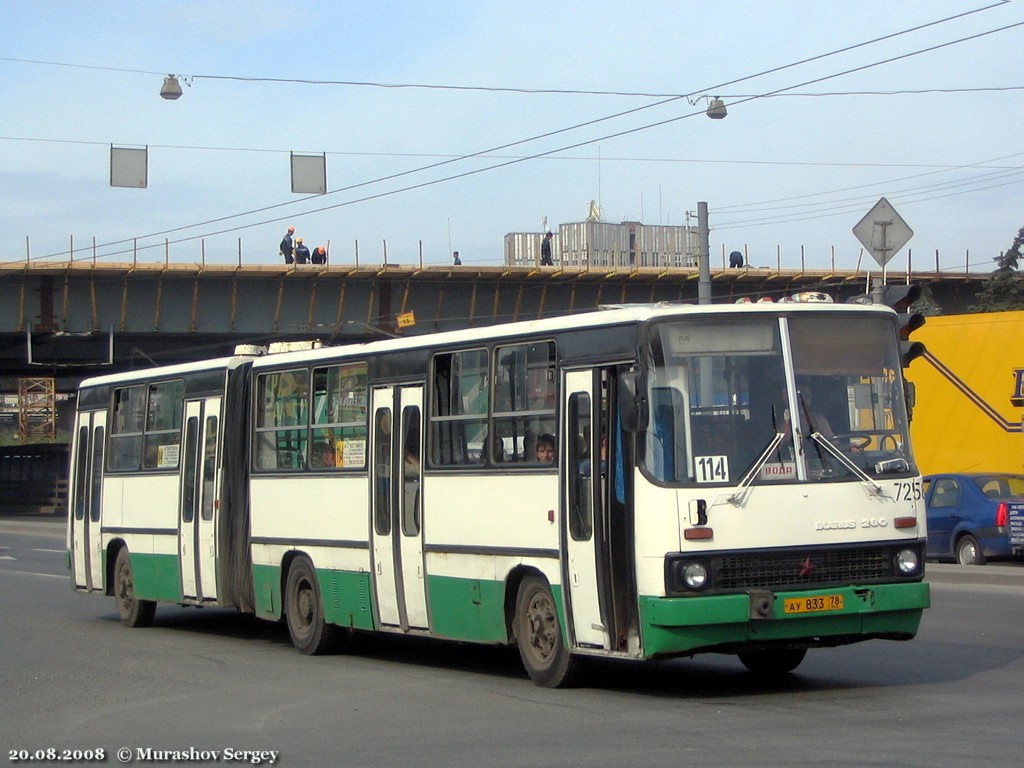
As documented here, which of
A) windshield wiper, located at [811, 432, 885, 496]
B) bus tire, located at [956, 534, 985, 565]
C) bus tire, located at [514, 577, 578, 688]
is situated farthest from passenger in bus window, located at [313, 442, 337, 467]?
bus tire, located at [956, 534, 985, 565]

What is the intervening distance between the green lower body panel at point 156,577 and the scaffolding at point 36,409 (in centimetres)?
5649

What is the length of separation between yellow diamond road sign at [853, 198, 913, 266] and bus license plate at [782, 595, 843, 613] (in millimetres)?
9642

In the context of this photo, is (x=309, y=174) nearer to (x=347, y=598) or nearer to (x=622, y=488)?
(x=347, y=598)

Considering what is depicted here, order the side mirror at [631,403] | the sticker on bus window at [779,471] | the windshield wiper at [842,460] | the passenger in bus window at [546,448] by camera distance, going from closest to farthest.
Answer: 1. the side mirror at [631,403]
2. the sticker on bus window at [779,471]
3. the windshield wiper at [842,460]
4. the passenger in bus window at [546,448]

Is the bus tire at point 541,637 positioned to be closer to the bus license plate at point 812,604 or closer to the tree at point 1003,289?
the bus license plate at point 812,604

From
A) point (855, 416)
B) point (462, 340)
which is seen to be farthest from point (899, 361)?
point (462, 340)

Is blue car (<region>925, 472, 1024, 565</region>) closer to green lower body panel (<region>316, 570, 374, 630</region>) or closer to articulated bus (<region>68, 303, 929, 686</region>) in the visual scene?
green lower body panel (<region>316, 570, 374, 630</region>)

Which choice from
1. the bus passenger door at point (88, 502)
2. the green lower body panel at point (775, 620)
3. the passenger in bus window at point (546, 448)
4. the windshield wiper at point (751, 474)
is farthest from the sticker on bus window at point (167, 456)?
the windshield wiper at point (751, 474)

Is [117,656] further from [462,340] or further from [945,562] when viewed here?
[945,562]

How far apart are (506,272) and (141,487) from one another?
25.6 metres

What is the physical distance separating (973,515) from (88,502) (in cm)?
1272

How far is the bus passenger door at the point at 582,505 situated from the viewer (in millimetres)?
10539

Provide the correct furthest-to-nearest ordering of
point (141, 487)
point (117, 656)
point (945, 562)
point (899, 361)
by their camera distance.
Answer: point (945, 562)
point (141, 487)
point (117, 656)
point (899, 361)

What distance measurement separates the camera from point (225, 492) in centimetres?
1591
